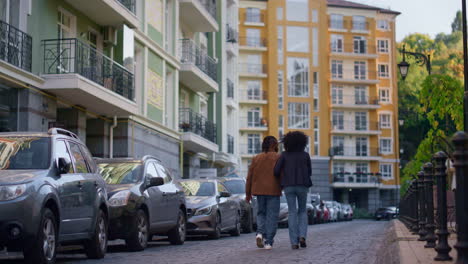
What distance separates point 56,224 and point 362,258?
452 centimetres

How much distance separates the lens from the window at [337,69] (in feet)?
289

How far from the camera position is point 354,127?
3489 inches

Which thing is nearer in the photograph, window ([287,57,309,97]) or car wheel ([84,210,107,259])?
car wheel ([84,210,107,259])

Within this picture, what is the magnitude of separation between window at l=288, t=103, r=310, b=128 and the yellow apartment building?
10cm

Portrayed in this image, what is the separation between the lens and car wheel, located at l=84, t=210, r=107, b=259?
12.4 metres

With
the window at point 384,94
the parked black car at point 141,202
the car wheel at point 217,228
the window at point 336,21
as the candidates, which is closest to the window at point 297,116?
the window at point 336,21

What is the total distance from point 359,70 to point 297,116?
8.54 metres

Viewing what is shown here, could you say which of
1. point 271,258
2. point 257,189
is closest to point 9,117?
point 257,189

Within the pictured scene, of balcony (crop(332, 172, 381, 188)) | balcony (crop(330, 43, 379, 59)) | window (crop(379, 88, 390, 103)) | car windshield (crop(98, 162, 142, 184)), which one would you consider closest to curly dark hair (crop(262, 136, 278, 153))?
car windshield (crop(98, 162, 142, 184))

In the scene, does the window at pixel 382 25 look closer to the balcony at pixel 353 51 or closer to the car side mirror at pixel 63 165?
the balcony at pixel 353 51

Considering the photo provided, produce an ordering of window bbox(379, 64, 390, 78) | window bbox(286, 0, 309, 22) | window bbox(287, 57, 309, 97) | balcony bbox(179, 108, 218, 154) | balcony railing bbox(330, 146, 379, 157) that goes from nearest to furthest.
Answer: balcony bbox(179, 108, 218, 154)
window bbox(287, 57, 309, 97)
window bbox(286, 0, 309, 22)
balcony railing bbox(330, 146, 379, 157)
window bbox(379, 64, 390, 78)

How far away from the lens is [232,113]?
54.3 meters

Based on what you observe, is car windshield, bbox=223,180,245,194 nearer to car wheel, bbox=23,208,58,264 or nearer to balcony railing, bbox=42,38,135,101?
balcony railing, bbox=42,38,135,101

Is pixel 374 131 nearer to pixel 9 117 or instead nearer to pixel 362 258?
pixel 9 117
